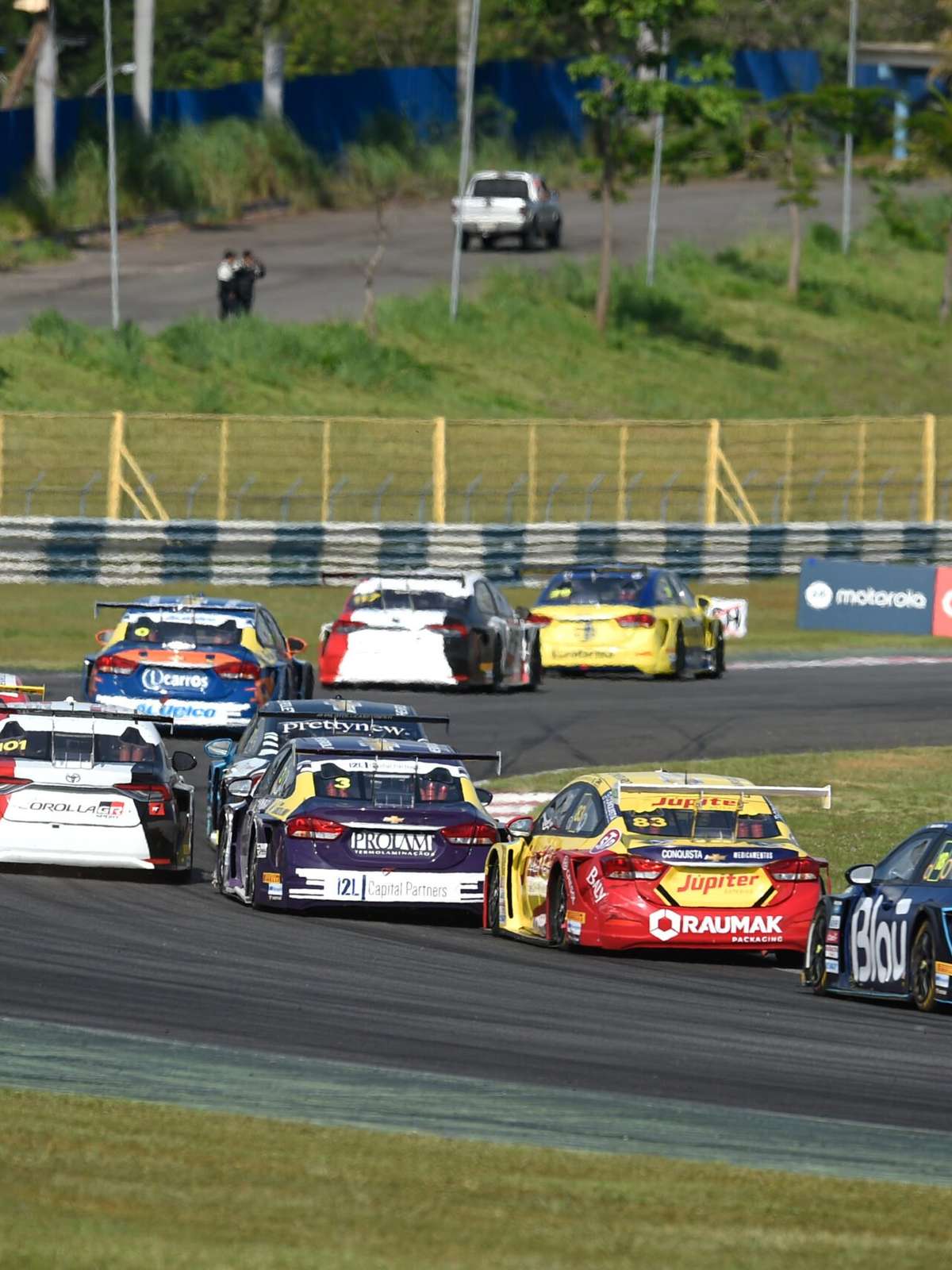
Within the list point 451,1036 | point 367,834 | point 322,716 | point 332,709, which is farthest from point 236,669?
point 451,1036

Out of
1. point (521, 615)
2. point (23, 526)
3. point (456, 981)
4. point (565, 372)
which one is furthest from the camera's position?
point (565, 372)

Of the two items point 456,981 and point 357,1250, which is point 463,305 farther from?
point 357,1250

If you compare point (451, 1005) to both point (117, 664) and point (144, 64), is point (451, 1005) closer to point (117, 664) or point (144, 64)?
point (117, 664)

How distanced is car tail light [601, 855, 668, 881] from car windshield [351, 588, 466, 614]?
14.8 metres

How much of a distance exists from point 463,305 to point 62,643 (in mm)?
25179

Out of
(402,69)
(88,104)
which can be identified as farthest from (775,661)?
(402,69)

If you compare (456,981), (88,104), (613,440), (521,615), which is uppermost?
(88,104)

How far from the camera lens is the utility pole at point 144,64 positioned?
198 feet

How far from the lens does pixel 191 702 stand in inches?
1025

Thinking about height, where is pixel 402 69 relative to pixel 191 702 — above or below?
above

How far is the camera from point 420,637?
97.7ft

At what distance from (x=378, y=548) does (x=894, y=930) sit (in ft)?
79.3

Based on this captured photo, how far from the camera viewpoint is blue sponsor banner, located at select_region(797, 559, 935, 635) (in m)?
38.2

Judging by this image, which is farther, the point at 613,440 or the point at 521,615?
the point at 613,440
